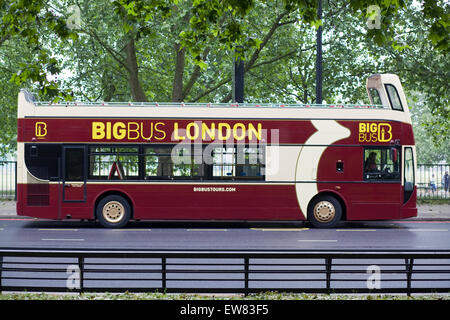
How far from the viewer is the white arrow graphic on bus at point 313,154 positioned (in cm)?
1596

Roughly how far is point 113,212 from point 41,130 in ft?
9.38

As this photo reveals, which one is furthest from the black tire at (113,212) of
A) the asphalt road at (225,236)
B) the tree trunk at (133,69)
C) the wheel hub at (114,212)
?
the tree trunk at (133,69)

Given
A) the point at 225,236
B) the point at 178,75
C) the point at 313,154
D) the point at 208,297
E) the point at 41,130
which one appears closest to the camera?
the point at 208,297

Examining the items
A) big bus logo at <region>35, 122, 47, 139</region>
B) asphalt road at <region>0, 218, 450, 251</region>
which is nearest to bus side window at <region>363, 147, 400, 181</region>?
asphalt road at <region>0, 218, 450, 251</region>

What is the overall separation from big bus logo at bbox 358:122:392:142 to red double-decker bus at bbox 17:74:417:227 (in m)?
0.03

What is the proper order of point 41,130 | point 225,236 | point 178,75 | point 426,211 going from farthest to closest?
point 178,75, point 426,211, point 41,130, point 225,236

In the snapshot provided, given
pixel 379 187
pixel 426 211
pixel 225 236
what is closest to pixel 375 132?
pixel 379 187

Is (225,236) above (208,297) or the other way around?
the other way around

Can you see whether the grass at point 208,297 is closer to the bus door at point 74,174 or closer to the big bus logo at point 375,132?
the bus door at point 74,174

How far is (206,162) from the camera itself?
15.9 m

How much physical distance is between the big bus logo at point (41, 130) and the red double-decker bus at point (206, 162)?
0.09ft

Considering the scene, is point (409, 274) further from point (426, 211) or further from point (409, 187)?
point (426, 211)

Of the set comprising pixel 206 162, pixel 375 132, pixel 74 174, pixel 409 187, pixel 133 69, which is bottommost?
pixel 409 187
